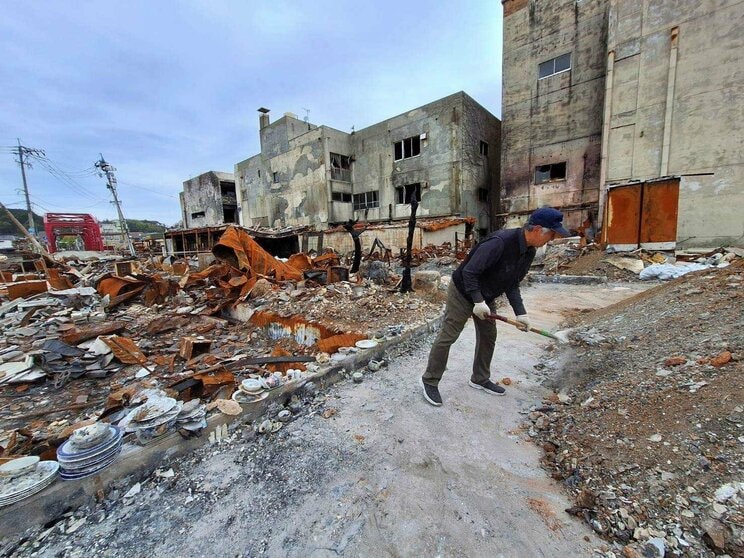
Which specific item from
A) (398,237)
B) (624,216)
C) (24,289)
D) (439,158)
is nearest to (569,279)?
(624,216)

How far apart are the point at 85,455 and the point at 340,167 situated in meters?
19.8

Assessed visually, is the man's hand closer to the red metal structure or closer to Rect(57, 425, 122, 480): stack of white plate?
Rect(57, 425, 122, 480): stack of white plate

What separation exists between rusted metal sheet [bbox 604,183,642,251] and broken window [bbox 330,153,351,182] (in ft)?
48.3

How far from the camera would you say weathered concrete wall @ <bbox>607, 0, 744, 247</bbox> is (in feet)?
31.2

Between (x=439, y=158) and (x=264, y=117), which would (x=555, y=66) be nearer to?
(x=439, y=158)

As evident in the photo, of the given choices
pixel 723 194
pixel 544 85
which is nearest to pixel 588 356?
pixel 723 194

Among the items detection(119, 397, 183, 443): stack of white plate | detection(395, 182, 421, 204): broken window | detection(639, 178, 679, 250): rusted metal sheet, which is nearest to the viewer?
detection(119, 397, 183, 443): stack of white plate

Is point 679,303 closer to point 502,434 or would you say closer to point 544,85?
point 502,434

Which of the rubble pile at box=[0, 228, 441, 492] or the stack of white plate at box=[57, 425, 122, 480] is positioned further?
the rubble pile at box=[0, 228, 441, 492]

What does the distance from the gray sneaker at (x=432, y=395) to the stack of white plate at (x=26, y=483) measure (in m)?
2.29

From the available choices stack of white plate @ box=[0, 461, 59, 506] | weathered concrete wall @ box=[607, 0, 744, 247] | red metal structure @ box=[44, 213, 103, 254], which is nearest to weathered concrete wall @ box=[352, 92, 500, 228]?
weathered concrete wall @ box=[607, 0, 744, 247]

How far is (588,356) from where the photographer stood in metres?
3.01

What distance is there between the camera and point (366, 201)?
1972 centimetres

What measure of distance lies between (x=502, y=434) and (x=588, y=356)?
4.94ft
